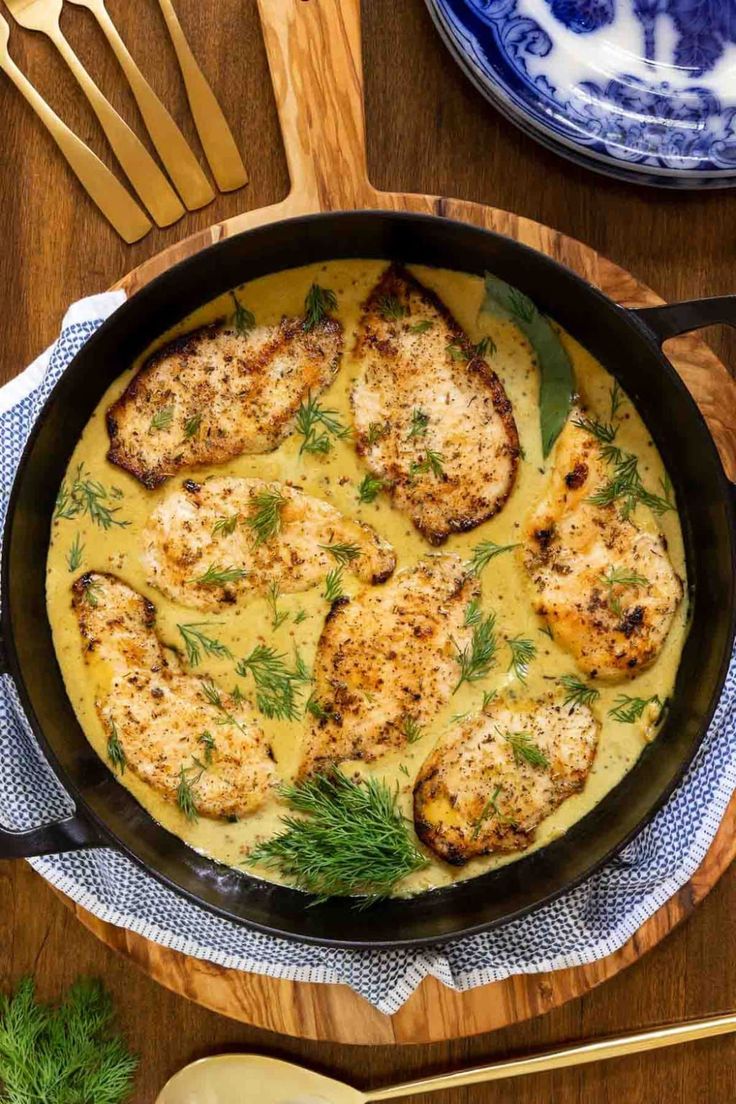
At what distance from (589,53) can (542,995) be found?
2694mm

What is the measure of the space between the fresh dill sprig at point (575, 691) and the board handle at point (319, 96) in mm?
→ 1492

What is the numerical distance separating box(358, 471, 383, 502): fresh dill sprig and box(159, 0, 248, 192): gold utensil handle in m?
0.98

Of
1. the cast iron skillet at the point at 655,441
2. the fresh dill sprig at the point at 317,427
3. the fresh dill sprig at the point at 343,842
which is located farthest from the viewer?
the fresh dill sprig at the point at 317,427

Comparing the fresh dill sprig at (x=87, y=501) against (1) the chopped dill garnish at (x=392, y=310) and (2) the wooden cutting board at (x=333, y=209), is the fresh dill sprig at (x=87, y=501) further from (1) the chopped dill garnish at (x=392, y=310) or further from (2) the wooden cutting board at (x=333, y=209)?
(1) the chopped dill garnish at (x=392, y=310)

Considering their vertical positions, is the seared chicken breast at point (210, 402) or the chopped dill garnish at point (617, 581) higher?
the seared chicken breast at point (210, 402)

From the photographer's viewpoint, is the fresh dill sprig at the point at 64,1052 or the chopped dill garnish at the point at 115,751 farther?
the fresh dill sprig at the point at 64,1052

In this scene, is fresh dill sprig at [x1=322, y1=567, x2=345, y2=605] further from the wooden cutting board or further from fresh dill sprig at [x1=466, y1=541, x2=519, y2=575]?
the wooden cutting board

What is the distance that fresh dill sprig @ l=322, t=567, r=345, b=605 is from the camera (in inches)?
122

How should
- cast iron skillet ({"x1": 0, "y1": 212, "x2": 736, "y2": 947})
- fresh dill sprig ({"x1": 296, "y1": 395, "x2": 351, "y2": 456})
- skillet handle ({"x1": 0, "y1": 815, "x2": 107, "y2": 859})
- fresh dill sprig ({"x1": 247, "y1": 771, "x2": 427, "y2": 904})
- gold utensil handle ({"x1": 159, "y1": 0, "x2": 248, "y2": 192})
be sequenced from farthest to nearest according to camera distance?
gold utensil handle ({"x1": 159, "y1": 0, "x2": 248, "y2": 192})
fresh dill sprig ({"x1": 296, "y1": 395, "x2": 351, "y2": 456})
fresh dill sprig ({"x1": 247, "y1": 771, "x2": 427, "y2": 904})
cast iron skillet ({"x1": 0, "y1": 212, "x2": 736, "y2": 947})
skillet handle ({"x1": 0, "y1": 815, "x2": 107, "y2": 859})

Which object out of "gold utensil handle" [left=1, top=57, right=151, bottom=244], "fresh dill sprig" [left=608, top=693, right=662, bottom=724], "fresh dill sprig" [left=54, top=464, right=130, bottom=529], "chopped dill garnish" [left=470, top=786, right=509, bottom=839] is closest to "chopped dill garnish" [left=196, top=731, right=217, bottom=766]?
"fresh dill sprig" [left=54, top=464, right=130, bottom=529]

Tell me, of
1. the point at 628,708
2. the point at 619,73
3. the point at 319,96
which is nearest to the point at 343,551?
the point at 628,708

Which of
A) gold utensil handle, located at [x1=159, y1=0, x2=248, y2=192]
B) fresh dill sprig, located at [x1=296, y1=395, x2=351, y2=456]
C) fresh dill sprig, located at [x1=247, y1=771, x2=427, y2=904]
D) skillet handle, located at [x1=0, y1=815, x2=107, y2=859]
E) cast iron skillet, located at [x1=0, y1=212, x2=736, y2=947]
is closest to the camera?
skillet handle, located at [x1=0, y1=815, x2=107, y2=859]

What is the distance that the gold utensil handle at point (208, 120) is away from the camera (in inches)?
128

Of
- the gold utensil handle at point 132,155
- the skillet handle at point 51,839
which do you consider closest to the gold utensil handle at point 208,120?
the gold utensil handle at point 132,155
